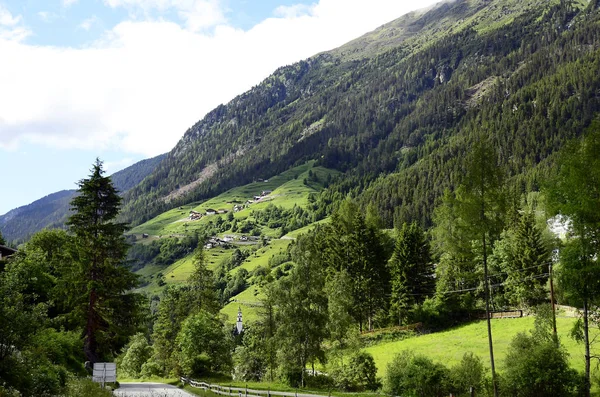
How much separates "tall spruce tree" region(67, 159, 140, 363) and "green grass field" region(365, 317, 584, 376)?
2460 centimetres

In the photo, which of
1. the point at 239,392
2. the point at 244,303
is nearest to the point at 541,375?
the point at 239,392

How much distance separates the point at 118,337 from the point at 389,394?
913 inches

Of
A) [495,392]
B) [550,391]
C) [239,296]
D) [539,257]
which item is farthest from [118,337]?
[239,296]

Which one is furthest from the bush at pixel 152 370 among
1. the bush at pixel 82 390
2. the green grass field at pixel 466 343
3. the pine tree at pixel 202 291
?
the bush at pixel 82 390

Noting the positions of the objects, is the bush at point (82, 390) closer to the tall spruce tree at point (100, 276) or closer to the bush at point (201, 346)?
the tall spruce tree at point (100, 276)

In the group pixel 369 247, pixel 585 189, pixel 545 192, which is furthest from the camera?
pixel 369 247

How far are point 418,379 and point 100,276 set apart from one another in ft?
91.1

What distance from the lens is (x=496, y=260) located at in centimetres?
7181

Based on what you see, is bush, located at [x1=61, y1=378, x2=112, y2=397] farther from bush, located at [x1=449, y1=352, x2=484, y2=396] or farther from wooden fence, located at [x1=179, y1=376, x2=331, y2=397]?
bush, located at [x1=449, y1=352, x2=484, y2=396]

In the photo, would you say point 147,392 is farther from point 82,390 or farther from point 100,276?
point 82,390

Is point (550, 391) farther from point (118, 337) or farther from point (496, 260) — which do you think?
point (496, 260)

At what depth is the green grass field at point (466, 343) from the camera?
4700 cm

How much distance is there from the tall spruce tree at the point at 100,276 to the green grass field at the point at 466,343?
24603 millimetres

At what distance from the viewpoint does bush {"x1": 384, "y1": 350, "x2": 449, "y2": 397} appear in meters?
35.2
